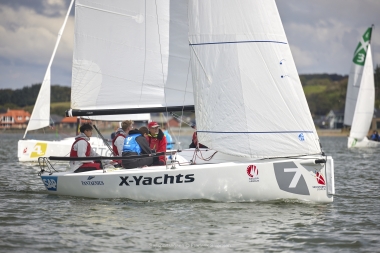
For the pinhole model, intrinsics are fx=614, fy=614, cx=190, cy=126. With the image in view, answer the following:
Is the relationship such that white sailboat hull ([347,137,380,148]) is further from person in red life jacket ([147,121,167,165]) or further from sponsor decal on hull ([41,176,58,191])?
sponsor decal on hull ([41,176,58,191])

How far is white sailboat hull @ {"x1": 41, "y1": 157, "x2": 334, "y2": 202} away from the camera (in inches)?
445

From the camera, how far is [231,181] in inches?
449

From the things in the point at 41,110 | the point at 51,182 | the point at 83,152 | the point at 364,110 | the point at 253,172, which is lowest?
the point at 51,182

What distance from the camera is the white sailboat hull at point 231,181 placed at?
1130 centimetres

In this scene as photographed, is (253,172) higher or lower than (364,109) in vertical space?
lower

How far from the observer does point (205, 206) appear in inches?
447

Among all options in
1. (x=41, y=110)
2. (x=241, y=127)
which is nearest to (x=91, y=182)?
(x=241, y=127)

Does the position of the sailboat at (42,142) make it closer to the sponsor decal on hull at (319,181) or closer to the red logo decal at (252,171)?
the red logo decal at (252,171)

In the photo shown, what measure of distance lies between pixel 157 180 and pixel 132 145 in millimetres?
1024

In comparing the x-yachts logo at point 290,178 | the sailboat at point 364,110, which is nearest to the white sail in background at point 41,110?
the x-yachts logo at point 290,178

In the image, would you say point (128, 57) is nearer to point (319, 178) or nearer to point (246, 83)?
point (246, 83)

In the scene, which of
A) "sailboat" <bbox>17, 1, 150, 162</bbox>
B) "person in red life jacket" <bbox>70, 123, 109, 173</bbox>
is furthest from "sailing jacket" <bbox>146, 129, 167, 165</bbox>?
"sailboat" <bbox>17, 1, 150, 162</bbox>

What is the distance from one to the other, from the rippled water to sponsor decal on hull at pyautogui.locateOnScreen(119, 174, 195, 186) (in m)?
0.40

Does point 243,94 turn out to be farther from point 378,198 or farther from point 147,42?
point 378,198
